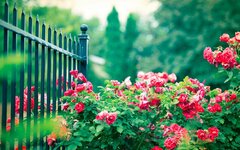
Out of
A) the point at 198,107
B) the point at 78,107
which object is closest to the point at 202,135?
the point at 198,107

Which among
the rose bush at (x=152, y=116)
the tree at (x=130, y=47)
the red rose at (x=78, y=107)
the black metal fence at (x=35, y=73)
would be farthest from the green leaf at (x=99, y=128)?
the tree at (x=130, y=47)

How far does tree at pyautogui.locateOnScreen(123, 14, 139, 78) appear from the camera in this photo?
97.2 ft

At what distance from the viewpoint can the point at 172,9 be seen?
23.6 m

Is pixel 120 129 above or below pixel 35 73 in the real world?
below

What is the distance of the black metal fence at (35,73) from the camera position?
2.08 metres

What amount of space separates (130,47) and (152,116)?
27598mm

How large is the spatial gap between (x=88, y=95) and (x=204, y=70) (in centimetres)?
1762

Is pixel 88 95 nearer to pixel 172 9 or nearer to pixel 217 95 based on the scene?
pixel 217 95

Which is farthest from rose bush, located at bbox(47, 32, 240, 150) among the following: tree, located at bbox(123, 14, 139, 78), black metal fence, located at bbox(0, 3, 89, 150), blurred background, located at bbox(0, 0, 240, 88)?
tree, located at bbox(123, 14, 139, 78)

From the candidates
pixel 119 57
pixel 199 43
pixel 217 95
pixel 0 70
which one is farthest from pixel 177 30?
pixel 0 70

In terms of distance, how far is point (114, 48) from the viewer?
29641 mm

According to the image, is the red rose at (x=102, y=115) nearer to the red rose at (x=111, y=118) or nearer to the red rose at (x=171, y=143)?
the red rose at (x=111, y=118)

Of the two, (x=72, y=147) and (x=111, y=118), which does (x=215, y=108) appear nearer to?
(x=111, y=118)

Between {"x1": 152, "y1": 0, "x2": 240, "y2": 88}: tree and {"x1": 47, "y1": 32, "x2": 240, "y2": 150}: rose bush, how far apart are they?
1552 centimetres
